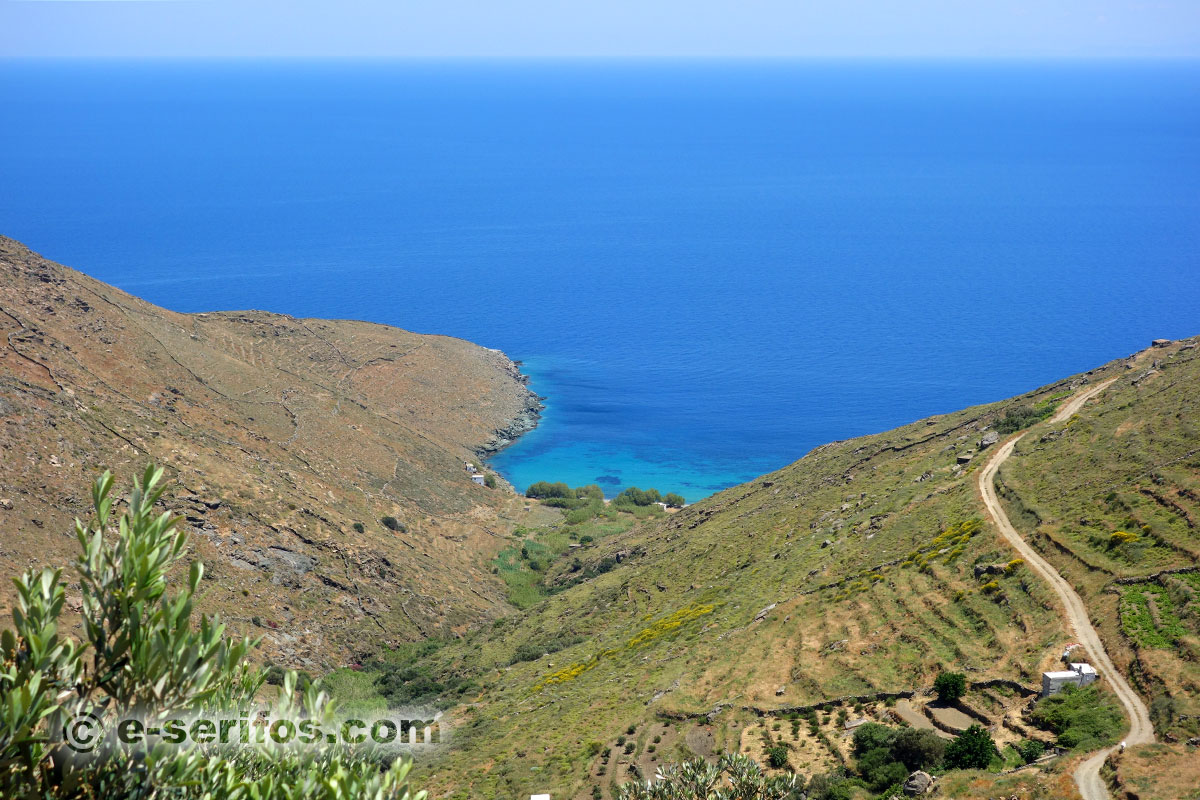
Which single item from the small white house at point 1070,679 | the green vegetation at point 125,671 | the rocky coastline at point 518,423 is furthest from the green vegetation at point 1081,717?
the rocky coastline at point 518,423

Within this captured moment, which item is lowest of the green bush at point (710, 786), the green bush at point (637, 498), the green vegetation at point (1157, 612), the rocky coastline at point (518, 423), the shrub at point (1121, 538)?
the green bush at point (710, 786)

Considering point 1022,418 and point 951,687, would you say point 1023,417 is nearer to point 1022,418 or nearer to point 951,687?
point 1022,418

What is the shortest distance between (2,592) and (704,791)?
96.0ft

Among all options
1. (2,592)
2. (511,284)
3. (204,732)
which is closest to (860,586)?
(204,732)

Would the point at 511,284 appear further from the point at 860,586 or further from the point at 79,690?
the point at 79,690

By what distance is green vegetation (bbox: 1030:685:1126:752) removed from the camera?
25.1m

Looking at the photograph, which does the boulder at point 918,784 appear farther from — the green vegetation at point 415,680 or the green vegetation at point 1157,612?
the green vegetation at point 415,680

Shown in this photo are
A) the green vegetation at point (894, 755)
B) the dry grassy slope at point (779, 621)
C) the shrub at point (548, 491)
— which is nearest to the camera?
the green vegetation at point (894, 755)

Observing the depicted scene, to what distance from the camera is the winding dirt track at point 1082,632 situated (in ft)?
76.2

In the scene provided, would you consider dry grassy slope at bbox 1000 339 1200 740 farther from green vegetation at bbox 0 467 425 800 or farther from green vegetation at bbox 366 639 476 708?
green vegetation at bbox 366 639 476 708

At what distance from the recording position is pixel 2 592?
36594mm

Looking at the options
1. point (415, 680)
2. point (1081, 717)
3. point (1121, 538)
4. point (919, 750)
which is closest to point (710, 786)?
point (919, 750)

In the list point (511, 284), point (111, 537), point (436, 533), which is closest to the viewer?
point (111, 537)

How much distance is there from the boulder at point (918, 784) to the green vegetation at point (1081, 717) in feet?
13.2
